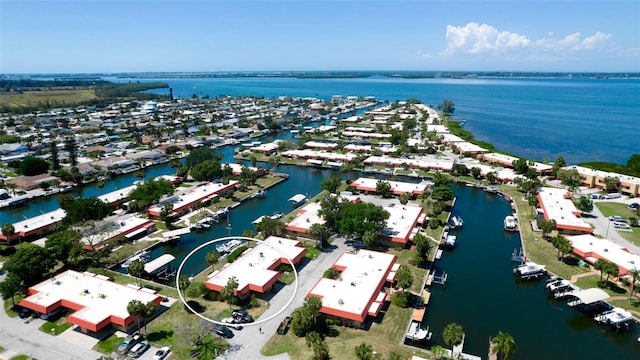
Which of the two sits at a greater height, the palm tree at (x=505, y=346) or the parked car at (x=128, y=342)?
the palm tree at (x=505, y=346)

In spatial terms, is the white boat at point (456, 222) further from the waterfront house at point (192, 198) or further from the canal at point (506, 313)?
the waterfront house at point (192, 198)

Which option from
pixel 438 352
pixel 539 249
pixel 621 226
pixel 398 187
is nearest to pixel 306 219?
pixel 398 187

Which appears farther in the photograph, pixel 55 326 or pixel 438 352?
pixel 55 326

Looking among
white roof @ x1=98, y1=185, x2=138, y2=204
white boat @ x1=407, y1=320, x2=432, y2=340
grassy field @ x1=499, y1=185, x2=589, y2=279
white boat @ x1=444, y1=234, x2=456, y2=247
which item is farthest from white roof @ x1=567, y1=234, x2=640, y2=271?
white roof @ x1=98, y1=185, x2=138, y2=204

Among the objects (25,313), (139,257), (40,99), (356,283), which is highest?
(40,99)

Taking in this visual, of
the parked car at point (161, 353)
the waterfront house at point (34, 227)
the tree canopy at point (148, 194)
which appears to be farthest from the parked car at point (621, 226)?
the waterfront house at point (34, 227)

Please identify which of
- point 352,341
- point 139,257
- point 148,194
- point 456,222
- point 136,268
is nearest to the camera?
point 352,341

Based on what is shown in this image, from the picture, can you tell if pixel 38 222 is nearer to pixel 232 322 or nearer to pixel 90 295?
pixel 90 295
